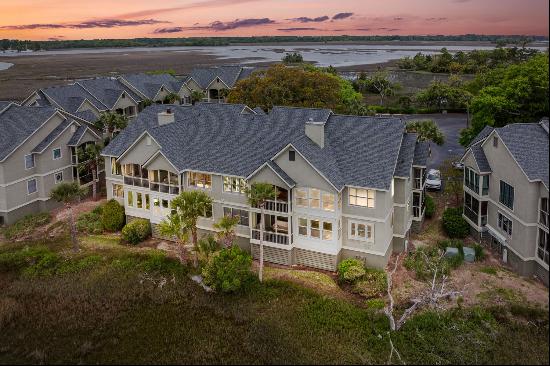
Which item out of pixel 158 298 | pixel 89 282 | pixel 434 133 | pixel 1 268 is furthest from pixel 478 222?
pixel 1 268

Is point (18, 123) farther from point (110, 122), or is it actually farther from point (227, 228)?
point (227, 228)

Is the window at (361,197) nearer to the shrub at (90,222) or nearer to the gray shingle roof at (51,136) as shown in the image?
the shrub at (90,222)

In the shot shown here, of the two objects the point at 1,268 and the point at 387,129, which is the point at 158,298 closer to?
the point at 1,268

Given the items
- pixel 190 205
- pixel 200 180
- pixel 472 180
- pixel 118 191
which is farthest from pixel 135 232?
pixel 472 180

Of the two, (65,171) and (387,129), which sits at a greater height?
(387,129)

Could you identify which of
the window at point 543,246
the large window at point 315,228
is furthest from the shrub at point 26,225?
the window at point 543,246

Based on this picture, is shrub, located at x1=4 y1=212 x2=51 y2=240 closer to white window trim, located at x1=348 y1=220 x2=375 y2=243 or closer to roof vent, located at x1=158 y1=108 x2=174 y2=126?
roof vent, located at x1=158 y1=108 x2=174 y2=126
